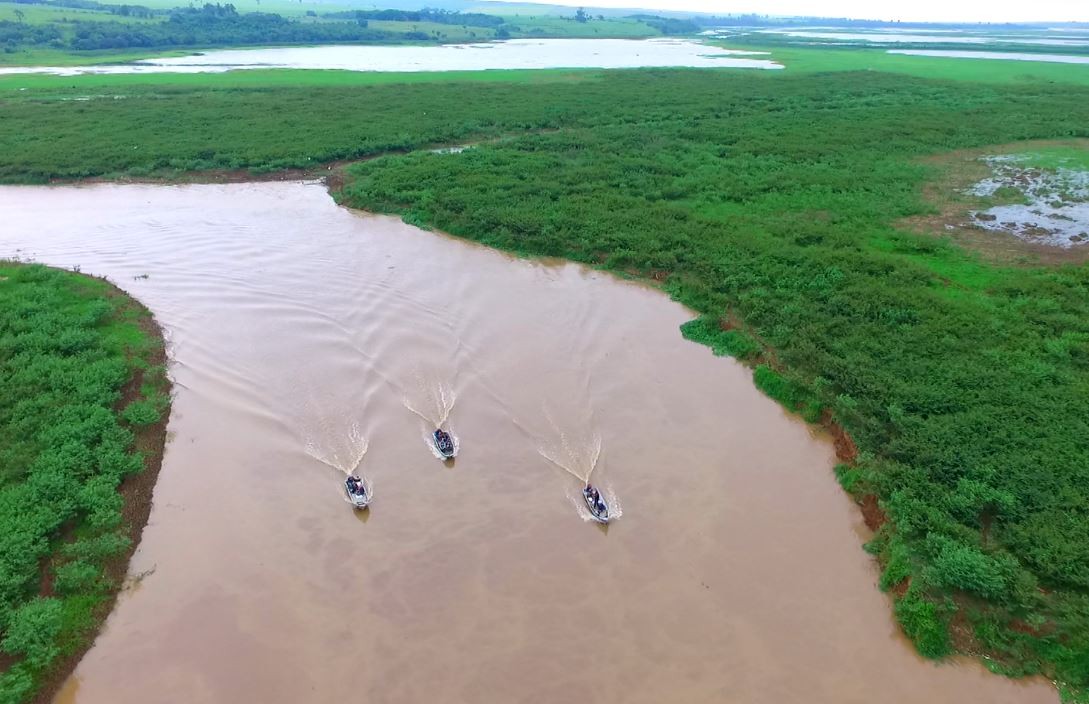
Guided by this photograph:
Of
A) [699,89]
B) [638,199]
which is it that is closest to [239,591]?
[638,199]

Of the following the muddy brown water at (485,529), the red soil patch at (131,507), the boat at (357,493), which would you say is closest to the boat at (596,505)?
the muddy brown water at (485,529)

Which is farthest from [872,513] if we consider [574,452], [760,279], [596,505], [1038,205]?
[1038,205]

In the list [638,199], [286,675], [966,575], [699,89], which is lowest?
[286,675]

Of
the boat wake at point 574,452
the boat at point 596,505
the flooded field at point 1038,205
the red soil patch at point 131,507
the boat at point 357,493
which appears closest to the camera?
the red soil patch at point 131,507

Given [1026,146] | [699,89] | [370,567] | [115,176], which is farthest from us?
[699,89]

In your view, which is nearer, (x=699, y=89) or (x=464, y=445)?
(x=464, y=445)

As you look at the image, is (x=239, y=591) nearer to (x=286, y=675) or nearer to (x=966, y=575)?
(x=286, y=675)

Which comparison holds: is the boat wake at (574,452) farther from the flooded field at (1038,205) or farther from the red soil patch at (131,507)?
the flooded field at (1038,205)
